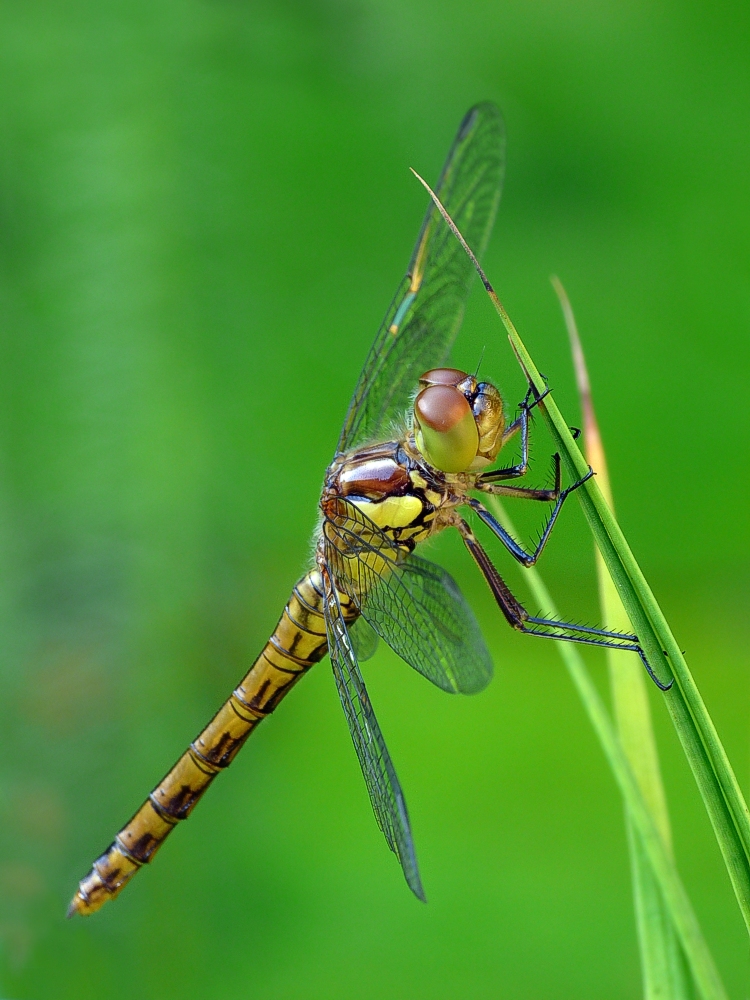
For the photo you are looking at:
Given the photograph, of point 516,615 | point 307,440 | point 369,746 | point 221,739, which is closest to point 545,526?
point 516,615

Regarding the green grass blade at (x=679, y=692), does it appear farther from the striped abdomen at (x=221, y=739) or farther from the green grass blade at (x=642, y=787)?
the striped abdomen at (x=221, y=739)

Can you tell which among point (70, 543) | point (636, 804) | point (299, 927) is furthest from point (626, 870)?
point (70, 543)

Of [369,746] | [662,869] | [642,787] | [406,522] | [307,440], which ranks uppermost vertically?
[307,440]

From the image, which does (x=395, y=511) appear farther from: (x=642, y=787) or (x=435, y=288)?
(x=642, y=787)

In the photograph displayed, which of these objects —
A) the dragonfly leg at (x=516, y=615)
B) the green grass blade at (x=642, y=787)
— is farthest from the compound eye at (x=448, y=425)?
the green grass blade at (x=642, y=787)

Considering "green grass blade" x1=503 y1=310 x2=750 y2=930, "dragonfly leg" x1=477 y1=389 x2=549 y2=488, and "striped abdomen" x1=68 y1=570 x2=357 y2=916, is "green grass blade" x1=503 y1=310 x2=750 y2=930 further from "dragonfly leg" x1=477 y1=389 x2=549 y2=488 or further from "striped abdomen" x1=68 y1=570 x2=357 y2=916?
"striped abdomen" x1=68 y1=570 x2=357 y2=916

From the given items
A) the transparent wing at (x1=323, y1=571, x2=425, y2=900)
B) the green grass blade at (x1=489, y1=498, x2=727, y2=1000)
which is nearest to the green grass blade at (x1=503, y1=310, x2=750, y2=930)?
the green grass blade at (x1=489, y1=498, x2=727, y2=1000)

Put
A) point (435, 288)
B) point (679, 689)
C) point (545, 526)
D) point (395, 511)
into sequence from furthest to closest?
point (435, 288)
point (395, 511)
point (545, 526)
point (679, 689)
